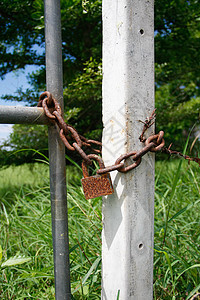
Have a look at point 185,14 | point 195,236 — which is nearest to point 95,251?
point 195,236

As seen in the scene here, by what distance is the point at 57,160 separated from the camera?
842 millimetres

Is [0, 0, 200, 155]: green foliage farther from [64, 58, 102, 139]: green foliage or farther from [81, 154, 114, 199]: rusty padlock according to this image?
[81, 154, 114, 199]: rusty padlock

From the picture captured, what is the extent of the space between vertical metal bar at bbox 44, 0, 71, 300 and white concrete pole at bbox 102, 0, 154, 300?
0.14 m

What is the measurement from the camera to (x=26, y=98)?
322 centimetres

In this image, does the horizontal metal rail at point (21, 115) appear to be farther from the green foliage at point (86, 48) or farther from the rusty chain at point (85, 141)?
the green foliage at point (86, 48)

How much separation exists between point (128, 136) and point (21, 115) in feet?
1.03

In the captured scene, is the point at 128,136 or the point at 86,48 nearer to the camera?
the point at 128,136

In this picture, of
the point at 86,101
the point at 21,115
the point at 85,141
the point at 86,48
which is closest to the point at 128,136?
the point at 85,141

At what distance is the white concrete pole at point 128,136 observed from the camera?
0.78 metres

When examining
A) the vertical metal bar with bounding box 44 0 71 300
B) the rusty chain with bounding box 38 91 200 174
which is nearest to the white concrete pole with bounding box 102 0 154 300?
the rusty chain with bounding box 38 91 200 174

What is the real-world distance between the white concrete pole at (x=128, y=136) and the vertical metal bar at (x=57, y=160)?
0.46 ft

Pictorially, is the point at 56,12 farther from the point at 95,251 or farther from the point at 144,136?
the point at 95,251

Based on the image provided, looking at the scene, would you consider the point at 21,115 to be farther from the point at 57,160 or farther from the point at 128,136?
the point at 128,136

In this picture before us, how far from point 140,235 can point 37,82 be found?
10.3ft
